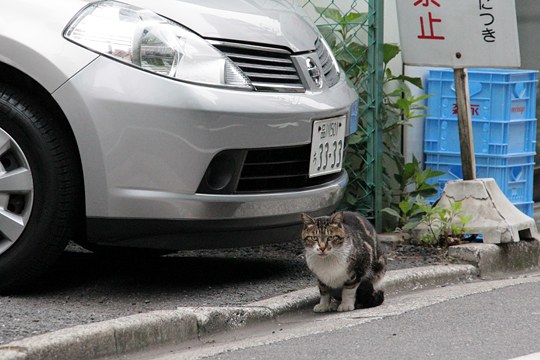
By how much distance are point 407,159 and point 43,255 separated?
3122mm

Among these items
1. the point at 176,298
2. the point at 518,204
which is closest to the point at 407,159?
the point at 518,204

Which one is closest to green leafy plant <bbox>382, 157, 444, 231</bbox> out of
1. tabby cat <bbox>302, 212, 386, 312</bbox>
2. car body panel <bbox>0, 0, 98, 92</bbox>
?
tabby cat <bbox>302, 212, 386, 312</bbox>

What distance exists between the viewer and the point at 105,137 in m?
4.64

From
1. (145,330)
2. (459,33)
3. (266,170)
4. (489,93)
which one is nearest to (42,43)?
(266,170)

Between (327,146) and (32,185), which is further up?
(327,146)

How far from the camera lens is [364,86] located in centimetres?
678

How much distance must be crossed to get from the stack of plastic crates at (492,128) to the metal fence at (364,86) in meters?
0.56

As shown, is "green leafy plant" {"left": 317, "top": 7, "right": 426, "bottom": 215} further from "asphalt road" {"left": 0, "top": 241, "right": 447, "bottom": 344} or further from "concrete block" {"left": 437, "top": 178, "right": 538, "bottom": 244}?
"asphalt road" {"left": 0, "top": 241, "right": 447, "bottom": 344}

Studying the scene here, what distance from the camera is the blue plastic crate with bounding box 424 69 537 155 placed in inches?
277

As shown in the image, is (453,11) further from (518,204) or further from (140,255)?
(140,255)

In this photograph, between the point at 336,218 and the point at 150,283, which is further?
the point at 150,283

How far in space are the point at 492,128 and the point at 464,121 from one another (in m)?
0.70

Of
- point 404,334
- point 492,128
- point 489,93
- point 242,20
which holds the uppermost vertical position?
point 242,20

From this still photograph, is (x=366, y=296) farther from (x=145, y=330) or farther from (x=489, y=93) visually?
(x=489, y=93)
